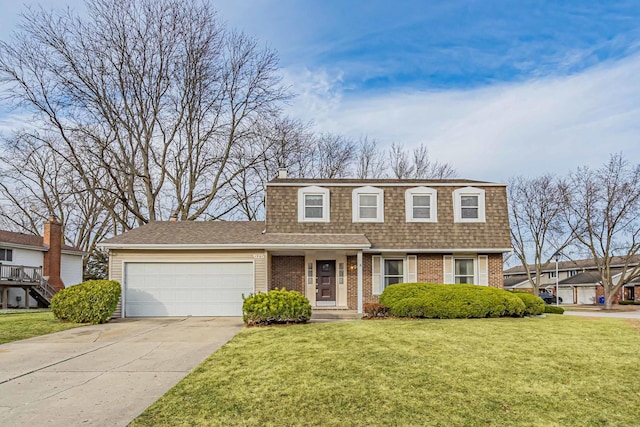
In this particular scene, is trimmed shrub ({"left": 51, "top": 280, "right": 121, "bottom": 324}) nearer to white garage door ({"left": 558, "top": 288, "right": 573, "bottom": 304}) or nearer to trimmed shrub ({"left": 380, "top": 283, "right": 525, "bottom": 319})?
trimmed shrub ({"left": 380, "top": 283, "right": 525, "bottom": 319})

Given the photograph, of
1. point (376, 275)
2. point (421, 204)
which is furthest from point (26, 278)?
point (421, 204)

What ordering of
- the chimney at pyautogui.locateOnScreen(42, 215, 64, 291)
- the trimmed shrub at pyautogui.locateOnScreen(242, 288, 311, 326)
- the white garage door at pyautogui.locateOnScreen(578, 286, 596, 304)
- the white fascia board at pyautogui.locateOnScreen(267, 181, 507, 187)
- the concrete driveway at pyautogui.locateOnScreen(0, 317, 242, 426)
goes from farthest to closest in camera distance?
1. the white garage door at pyautogui.locateOnScreen(578, 286, 596, 304)
2. the chimney at pyautogui.locateOnScreen(42, 215, 64, 291)
3. the white fascia board at pyautogui.locateOnScreen(267, 181, 507, 187)
4. the trimmed shrub at pyautogui.locateOnScreen(242, 288, 311, 326)
5. the concrete driveway at pyautogui.locateOnScreen(0, 317, 242, 426)

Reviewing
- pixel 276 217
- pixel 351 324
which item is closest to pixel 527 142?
pixel 276 217

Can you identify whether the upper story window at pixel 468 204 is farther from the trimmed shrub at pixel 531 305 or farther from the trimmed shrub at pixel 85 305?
the trimmed shrub at pixel 85 305

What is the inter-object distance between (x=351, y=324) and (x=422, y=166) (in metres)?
26.4

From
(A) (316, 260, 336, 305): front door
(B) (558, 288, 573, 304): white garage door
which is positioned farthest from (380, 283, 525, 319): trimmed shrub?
(B) (558, 288, 573, 304): white garage door

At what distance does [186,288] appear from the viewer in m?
17.8

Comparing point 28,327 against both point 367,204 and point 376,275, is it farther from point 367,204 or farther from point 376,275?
point 367,204

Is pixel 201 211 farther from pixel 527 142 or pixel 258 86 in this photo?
pixel 527 142

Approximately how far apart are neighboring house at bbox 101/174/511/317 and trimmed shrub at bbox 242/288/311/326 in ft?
10.7

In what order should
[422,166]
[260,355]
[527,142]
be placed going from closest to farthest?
[260,355] < [527,142] < [422,166]

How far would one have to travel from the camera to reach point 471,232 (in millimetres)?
18969

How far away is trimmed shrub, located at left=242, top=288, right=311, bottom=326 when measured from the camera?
13.9m

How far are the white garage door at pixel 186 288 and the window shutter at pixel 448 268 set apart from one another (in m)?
7.44
